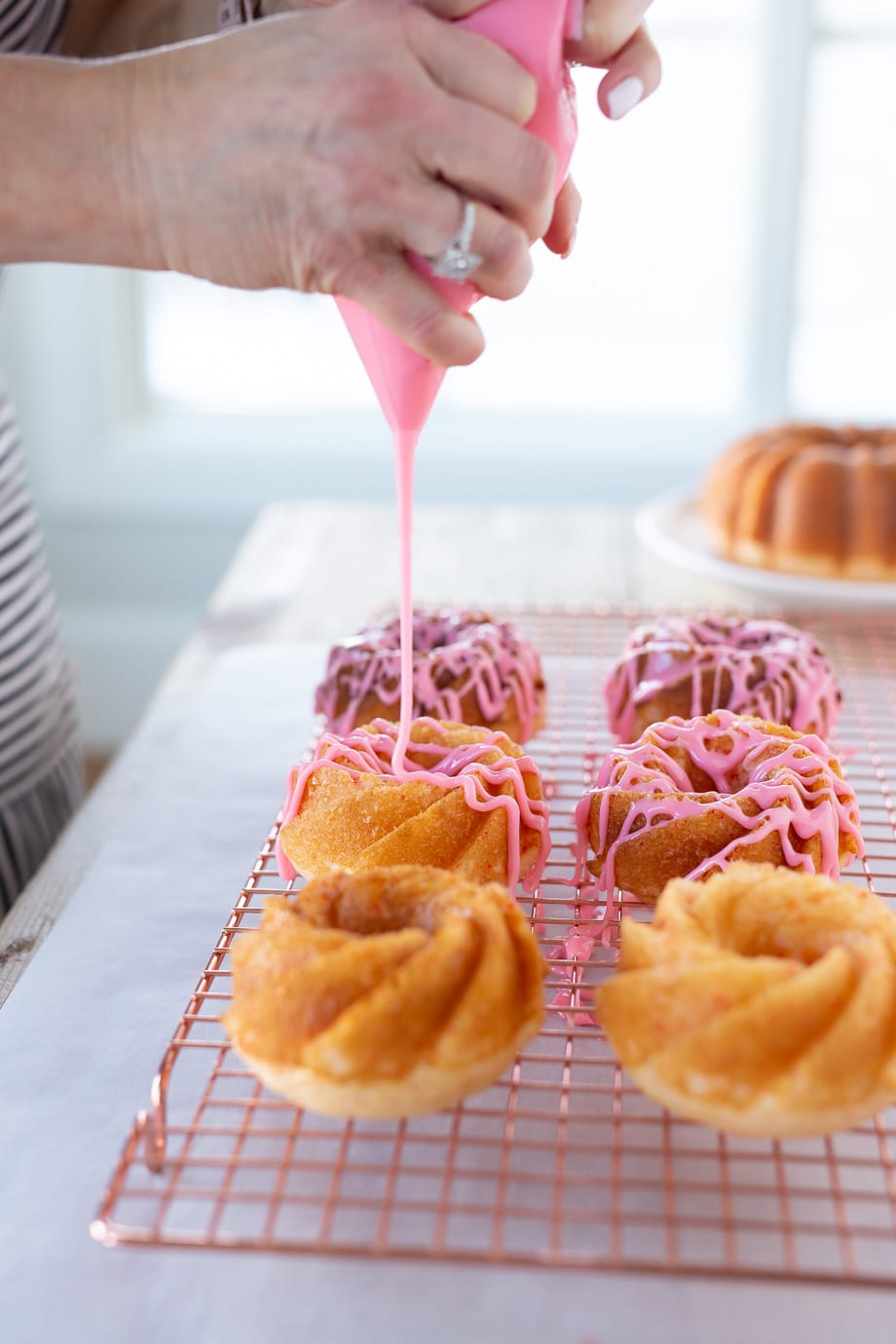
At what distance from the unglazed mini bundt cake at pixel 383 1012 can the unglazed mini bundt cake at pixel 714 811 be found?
0.88 feet

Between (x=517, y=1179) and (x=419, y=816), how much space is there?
0.41 m

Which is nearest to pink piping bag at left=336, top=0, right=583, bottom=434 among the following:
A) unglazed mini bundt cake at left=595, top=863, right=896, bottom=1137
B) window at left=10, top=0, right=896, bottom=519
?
unglazed mini bundt cake at left=595, top=863, right=896, bottom=1137

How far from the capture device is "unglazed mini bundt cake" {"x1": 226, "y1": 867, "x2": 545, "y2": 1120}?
3.22ft

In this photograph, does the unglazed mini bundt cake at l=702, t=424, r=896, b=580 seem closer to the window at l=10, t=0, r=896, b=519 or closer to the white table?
the white table

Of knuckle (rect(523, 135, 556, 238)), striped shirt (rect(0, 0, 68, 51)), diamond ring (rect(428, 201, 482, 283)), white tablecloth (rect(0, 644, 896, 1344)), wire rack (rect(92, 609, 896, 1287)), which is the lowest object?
white tablecloth (rect(0, 644, 896, 1344))

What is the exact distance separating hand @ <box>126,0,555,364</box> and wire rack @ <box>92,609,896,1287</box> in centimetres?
57

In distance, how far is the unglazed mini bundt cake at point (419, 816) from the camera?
130 centimetres

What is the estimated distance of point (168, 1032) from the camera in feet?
3.91

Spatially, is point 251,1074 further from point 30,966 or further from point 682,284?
point 682,284

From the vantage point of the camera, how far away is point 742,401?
3.85 metres

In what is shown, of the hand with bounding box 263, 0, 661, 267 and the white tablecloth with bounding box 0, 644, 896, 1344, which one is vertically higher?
the hand with bounding box 263, 0, 661, 267

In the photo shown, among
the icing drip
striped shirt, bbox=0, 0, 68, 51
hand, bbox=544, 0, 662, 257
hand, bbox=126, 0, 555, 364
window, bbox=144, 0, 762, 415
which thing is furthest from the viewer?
window, bbox=144, 0, 762, 415

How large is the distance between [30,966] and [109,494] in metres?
2.57

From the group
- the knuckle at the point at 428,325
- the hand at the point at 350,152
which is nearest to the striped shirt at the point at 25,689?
the hand at the point at 350,152
